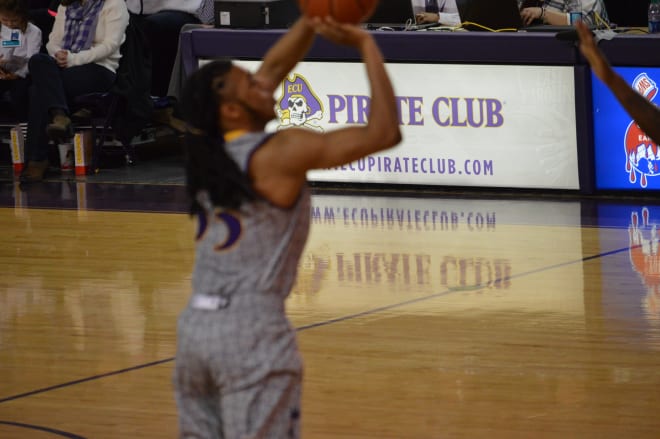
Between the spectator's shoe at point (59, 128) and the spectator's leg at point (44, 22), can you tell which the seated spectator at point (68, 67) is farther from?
the spectator's leg at point (44, 22)

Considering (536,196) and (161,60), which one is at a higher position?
(161,60)

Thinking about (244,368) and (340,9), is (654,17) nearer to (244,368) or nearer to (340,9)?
(340,9)

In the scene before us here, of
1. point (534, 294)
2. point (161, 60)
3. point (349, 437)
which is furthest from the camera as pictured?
point (161, 60)

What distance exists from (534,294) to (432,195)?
9.45ft

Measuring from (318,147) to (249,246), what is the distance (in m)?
0.30

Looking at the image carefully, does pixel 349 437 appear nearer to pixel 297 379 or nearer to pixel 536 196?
pixel 297 379

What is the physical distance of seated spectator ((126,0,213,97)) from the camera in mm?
12023

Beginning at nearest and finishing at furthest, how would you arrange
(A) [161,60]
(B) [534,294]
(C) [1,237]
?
(B) [534,294], (C) [1,237], (A) [161,60]

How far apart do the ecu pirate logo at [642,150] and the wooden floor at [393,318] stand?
0.73ft

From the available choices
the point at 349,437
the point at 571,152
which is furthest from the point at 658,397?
the point at 571,152

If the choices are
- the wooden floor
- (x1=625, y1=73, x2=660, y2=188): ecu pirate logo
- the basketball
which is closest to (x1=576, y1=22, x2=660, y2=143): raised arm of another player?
the basketball

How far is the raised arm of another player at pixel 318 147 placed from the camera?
10.4 feet

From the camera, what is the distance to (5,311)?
677 centimetres

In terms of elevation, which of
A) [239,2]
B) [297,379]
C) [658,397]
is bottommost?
[658,397]
